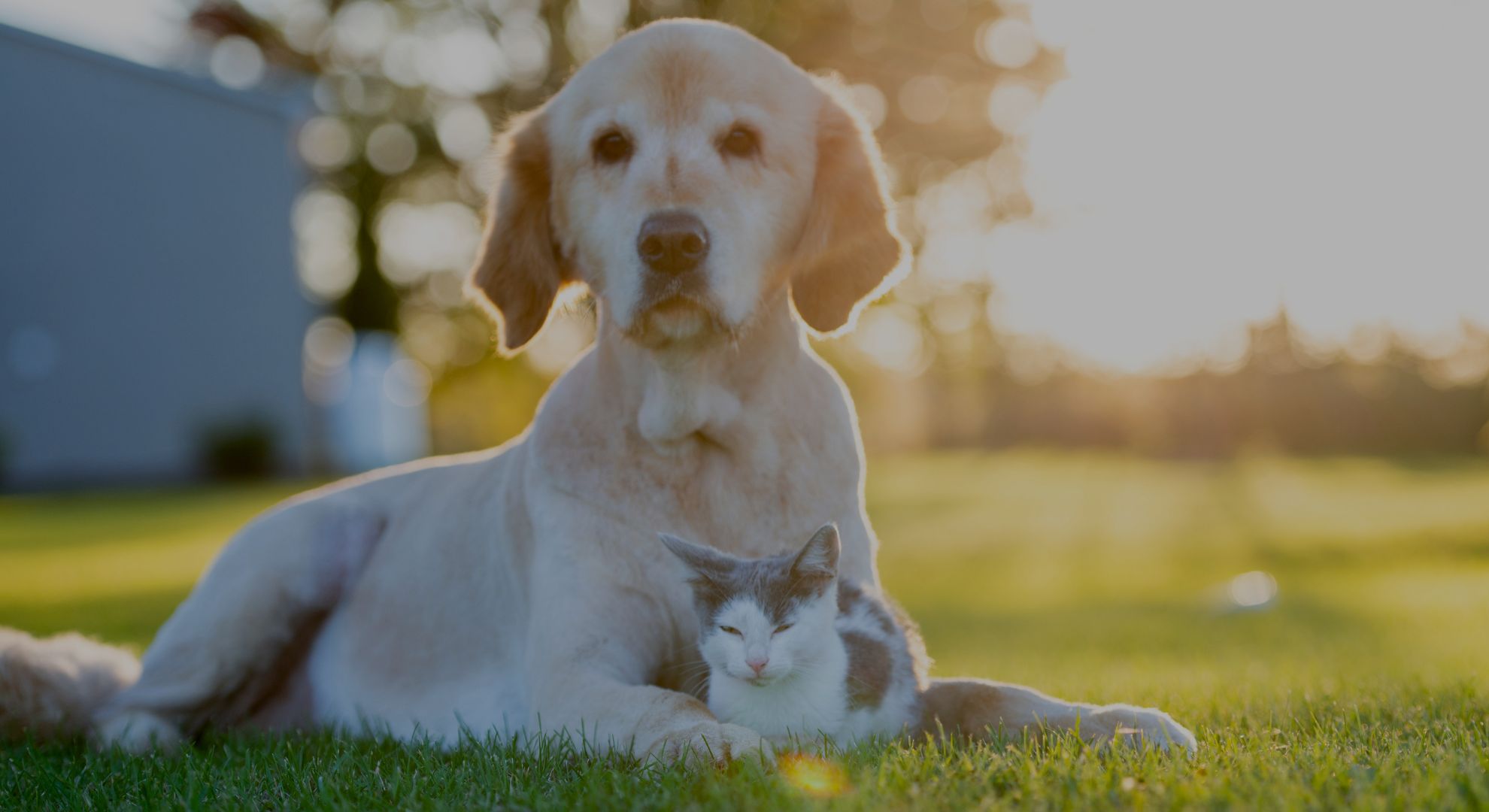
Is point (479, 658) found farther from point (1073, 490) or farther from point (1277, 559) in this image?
point (1073, 490)

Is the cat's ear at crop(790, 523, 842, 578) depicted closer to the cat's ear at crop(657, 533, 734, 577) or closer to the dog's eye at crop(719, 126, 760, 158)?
the cat's ear at crop(657, 533, 734, 577)

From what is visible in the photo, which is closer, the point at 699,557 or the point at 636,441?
the point at 699,557

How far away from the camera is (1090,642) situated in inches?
328

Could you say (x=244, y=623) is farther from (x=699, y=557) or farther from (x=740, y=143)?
(x=740, y=143)

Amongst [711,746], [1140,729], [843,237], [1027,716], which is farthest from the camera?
[843,237]

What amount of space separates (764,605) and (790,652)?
0.13 metres

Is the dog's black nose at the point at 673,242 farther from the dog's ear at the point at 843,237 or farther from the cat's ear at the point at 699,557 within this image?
the cat's ear at the point at 699,557

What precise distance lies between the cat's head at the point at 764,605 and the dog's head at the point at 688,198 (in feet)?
2.27

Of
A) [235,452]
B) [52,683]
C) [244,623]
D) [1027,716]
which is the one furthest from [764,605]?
[235,452]

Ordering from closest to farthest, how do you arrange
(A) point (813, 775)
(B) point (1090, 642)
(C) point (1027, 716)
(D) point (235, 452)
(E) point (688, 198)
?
(A) point (813, 775), (C) point (1027, 716), (E) point (688, 198), (B) point (1090, 642), (D) point (235, 452)

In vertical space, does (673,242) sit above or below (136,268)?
below

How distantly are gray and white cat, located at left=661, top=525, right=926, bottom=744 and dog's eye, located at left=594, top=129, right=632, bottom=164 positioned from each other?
1.18 metres

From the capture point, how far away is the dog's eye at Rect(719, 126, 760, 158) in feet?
12.1

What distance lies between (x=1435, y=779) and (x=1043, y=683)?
8.43 feet
